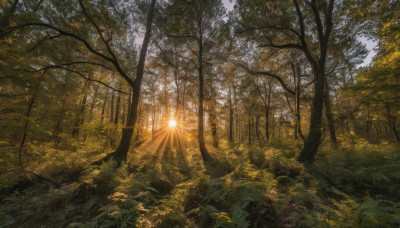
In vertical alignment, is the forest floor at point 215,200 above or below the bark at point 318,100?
below

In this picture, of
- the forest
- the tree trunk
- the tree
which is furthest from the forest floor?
the tree

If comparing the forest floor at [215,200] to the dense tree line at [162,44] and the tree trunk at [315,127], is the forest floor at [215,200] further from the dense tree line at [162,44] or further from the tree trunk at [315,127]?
the dense tree line at [162,44]

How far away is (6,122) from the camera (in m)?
3.89

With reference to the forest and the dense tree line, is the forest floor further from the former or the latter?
the dense tree line

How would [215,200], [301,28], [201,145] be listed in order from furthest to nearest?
[201,145]
[301,28]
[215,200]

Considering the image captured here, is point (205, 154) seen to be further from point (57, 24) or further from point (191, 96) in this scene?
point (57, 24)

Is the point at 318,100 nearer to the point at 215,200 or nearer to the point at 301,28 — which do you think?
the point at 301,28

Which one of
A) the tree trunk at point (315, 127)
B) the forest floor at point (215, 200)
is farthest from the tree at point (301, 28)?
the forest floor at point (215, 200)

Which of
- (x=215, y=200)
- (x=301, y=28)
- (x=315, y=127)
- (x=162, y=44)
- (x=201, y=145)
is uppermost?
(x=162, y=44)

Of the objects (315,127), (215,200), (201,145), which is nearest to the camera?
(215,200)

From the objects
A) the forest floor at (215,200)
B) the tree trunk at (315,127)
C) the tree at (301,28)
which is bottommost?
the forest floor at (215,200)

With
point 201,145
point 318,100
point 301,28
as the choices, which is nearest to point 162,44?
point 201,145

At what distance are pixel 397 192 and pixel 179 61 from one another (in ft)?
43.9

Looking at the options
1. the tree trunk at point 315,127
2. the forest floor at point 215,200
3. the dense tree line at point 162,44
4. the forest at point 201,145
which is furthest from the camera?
the tree trunk at point 315,127
